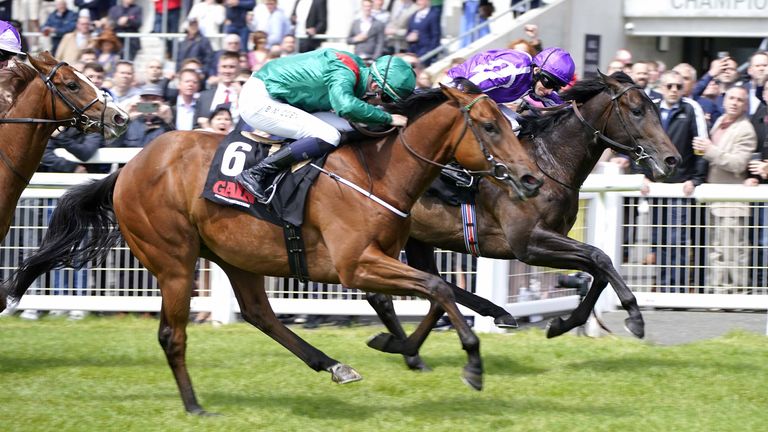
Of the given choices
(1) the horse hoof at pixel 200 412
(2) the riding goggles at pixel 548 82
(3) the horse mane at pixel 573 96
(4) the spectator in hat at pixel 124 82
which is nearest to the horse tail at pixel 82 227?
(1) the horse hoof at pixel 200 412

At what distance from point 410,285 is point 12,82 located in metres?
2.74

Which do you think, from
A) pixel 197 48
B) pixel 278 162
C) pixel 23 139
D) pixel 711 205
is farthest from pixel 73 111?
pixel 197 48

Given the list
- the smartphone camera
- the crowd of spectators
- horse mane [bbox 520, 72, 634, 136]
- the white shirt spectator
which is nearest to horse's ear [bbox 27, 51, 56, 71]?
the smartphone camera

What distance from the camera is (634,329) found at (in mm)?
6371

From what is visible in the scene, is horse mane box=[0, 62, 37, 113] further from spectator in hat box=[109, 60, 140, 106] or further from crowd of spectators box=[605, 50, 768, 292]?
crowd of spectators box=[605, 50, 768, 292]

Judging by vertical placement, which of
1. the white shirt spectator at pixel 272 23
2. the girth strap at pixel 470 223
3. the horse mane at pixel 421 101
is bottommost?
the girth strap at pixel 470 223

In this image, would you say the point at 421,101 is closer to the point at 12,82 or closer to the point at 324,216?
the point at 324,216

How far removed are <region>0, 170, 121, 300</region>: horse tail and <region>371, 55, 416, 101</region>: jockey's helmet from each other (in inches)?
69.5

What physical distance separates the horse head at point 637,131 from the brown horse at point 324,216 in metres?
1.44

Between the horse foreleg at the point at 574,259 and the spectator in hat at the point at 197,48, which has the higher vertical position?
the spectator in hat at the point at 197,48

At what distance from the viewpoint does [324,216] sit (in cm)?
575

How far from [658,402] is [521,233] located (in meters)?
1.27

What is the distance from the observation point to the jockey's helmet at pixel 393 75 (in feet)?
18.5

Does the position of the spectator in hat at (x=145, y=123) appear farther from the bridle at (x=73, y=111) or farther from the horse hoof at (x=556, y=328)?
the horse hoof at (x=556, y=328)
